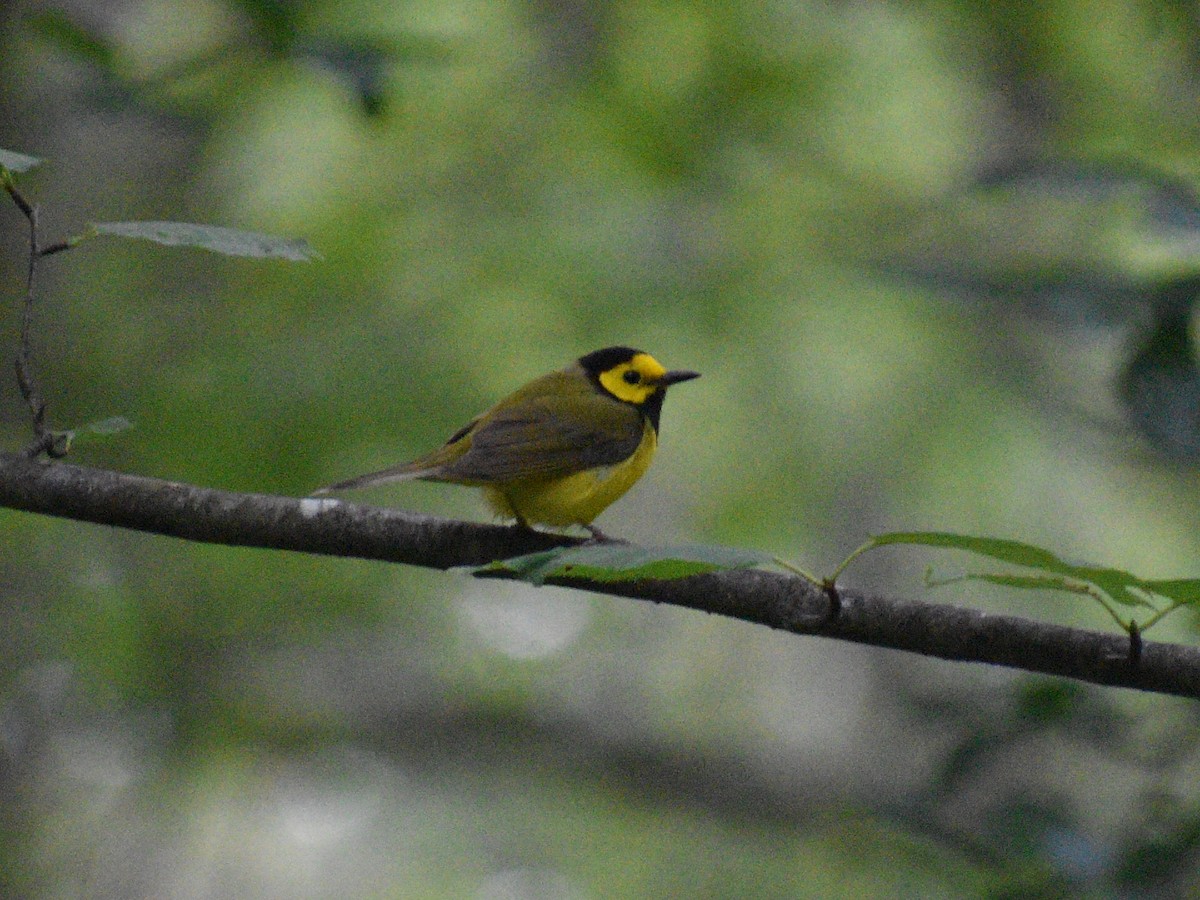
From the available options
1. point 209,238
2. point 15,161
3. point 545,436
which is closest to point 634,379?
point 545,436

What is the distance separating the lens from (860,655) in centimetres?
1118

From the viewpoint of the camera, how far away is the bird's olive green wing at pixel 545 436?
4.69 meters

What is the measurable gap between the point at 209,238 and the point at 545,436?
2500 millimetres

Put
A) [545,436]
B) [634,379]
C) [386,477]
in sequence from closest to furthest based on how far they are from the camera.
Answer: [386,477] < [545,436] < [634,379]

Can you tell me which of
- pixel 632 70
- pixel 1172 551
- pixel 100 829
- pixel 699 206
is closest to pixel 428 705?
pixel 100 829

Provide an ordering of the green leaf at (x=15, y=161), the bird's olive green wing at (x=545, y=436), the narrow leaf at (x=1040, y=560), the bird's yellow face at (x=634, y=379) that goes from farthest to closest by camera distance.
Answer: the bird's yellow face at (x=634, y=379) → the bird's olive green wing at (x=545, y=436) → the green leaf at (x=15, y=161) → the narrow leaf at (x=1040, y=560)

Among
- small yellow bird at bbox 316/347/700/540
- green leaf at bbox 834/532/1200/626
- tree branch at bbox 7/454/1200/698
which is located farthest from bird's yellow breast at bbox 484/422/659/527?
green leaf at bbox 834/532/1200/626

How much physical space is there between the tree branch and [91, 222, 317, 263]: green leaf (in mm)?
695

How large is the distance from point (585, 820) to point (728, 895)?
1607 millimetres

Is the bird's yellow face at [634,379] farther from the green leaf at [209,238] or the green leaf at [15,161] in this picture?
the green leaf at [15,161]

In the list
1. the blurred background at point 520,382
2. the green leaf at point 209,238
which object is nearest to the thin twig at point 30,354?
the green leaf at point 209,238

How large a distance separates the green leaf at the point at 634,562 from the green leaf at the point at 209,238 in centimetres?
71

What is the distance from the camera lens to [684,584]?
3.10 meters

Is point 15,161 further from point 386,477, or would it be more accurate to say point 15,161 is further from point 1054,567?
point 386,477
